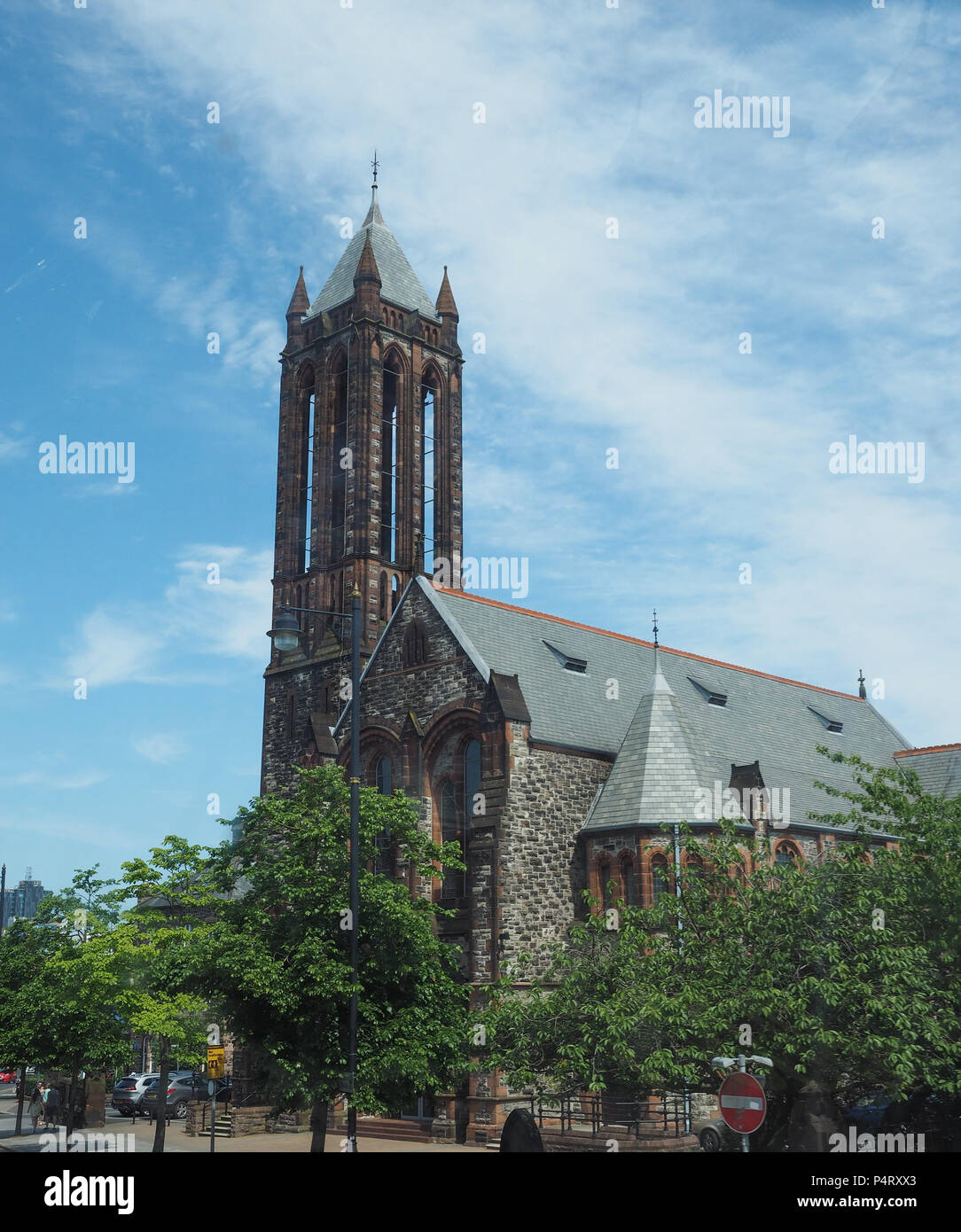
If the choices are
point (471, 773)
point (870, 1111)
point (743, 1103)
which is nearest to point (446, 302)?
point (471, 773)

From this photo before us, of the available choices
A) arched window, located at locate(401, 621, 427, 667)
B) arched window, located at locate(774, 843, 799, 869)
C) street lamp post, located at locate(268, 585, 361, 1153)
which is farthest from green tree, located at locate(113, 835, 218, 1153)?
arched window, located at locate(774, 843, 799, 869)

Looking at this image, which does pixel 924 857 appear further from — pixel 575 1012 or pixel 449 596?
pixel 449 596

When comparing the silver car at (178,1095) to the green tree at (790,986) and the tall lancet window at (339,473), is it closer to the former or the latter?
the tall lancet window at (339,473)

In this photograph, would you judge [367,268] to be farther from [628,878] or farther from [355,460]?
[628,878]

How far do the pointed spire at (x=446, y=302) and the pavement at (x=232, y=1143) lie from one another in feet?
119

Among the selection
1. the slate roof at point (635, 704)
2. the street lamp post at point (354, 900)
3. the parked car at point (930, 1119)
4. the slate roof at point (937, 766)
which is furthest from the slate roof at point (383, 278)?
the parked car at point (930, 1119)

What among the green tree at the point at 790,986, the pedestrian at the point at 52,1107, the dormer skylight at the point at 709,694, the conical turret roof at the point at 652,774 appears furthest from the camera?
the dormer skylight at the point at 709,694

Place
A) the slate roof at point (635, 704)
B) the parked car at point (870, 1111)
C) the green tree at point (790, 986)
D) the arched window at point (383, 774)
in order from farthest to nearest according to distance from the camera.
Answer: the arched window at point (383, 774), the slate roof at point (635, 704), the parked car at point (870, 1111), the green tree at point (790, 986)

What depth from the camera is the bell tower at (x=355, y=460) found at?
156ft

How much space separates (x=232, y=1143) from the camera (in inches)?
1374

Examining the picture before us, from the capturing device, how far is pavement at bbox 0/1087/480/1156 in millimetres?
31156

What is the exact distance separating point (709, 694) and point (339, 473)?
18.9 metres

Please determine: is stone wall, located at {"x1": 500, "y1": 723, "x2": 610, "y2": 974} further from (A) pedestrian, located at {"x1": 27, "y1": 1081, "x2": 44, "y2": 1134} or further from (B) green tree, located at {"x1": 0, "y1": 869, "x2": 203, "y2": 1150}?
(A) pedestrian, located at {"x1": 27, "y1": 1081, "x2": 44, "y2": 1134}
